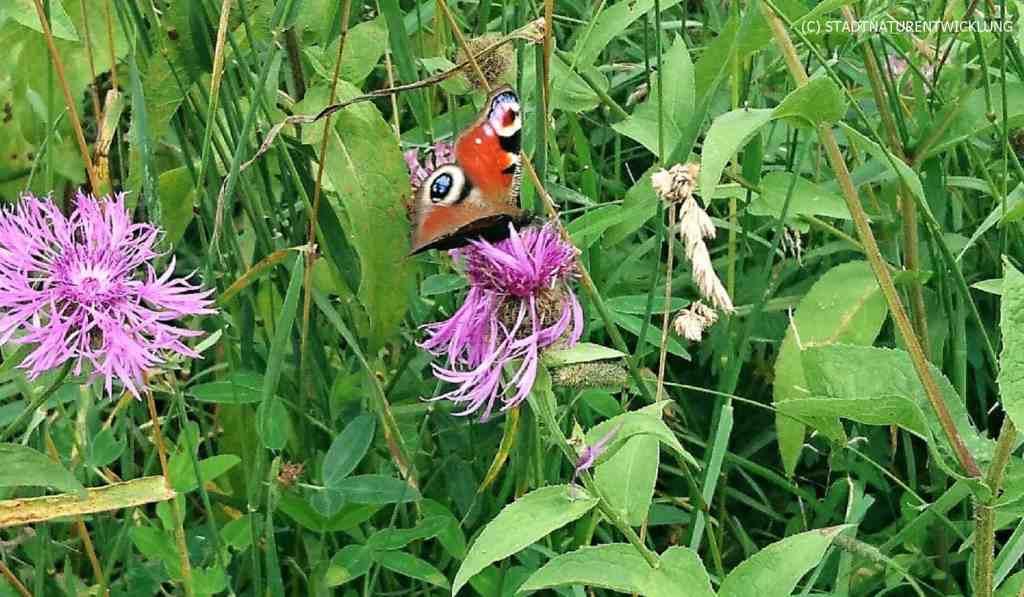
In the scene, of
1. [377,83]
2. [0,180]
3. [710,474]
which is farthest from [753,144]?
[0,180]

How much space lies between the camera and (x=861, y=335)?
135 centimetres

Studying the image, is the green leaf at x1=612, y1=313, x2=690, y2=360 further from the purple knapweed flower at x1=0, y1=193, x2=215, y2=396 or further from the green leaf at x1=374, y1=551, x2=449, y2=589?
the purple knapweed flower at x1=0, y1=193, x2=215, y2=396

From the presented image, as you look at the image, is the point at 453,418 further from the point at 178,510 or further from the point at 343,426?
the point at 178,510

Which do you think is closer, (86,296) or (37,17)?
(86,296)

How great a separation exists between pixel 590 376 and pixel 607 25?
460 millimetres

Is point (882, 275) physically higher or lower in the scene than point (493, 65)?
lower

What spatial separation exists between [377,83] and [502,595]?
93 centimetres

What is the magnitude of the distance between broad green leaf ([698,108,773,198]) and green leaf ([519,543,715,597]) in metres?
0.28

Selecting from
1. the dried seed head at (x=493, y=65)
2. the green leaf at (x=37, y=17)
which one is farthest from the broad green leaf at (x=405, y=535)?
the green leaf at (x=37, y=17)

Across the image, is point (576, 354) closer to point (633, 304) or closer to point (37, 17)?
point (633, 304)

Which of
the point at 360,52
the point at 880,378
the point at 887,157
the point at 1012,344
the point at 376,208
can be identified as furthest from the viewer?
the point at 360,52

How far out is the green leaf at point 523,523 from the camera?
34.1 inches

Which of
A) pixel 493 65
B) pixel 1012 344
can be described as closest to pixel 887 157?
pixel 1012 344

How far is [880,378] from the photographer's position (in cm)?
105
